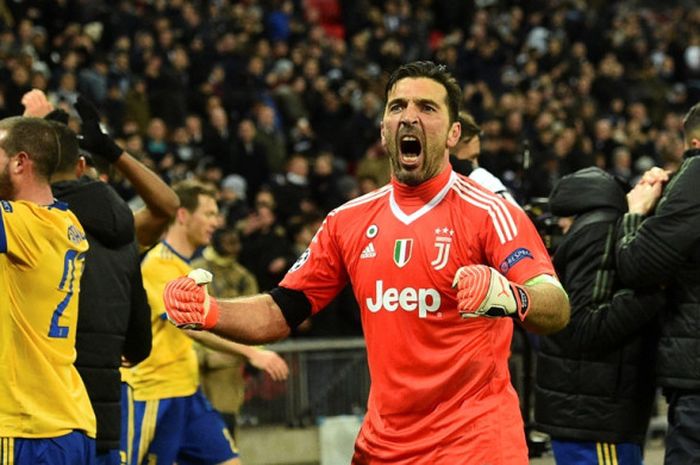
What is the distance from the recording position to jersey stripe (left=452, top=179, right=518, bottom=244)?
4.65m

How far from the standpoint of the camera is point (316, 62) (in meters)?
19.3

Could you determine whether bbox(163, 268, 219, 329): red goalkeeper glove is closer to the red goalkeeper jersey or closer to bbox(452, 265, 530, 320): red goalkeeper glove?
the red goalkeeper jersey

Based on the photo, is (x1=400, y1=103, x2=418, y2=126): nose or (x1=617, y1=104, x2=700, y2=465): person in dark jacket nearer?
(x1=400, y1=103, x2=418, y2=126): nose

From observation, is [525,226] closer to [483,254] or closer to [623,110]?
[483,254]

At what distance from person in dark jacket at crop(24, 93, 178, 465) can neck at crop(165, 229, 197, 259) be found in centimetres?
161

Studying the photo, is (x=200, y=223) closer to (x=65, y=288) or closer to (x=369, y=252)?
(x=65, y=288)

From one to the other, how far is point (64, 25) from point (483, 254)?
13.4 m

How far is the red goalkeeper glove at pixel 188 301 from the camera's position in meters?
4.51

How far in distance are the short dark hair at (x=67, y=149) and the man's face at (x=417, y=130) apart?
190 centimetres

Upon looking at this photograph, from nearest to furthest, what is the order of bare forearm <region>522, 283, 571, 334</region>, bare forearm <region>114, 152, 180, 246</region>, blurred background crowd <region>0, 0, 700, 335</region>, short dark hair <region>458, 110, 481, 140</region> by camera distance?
bare forearm <region>522, 283, 571, 334</region>
bare forearm <region>114, 152, 180, 246</region>
short dark hair <region>458, 110, 481, 140</region>
blurred background crowd <region>0, 0, 700, 335</region>

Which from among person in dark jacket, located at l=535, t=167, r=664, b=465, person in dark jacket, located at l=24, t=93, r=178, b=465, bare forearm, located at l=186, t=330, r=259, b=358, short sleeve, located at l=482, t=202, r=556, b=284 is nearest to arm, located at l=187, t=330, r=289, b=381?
bare forearm, located at l=186, t=330, r=259, b=358

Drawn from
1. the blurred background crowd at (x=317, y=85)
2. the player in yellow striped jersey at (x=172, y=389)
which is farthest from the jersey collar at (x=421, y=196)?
the blurred background crowd at (x=317, y=85)

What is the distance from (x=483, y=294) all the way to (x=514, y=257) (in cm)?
52

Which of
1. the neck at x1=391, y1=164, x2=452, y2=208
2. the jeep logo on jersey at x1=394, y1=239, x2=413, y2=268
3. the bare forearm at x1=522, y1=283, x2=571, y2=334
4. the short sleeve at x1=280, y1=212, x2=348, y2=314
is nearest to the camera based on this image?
the bare forearm at x1=522, y1=283, x2=571, y2=334
